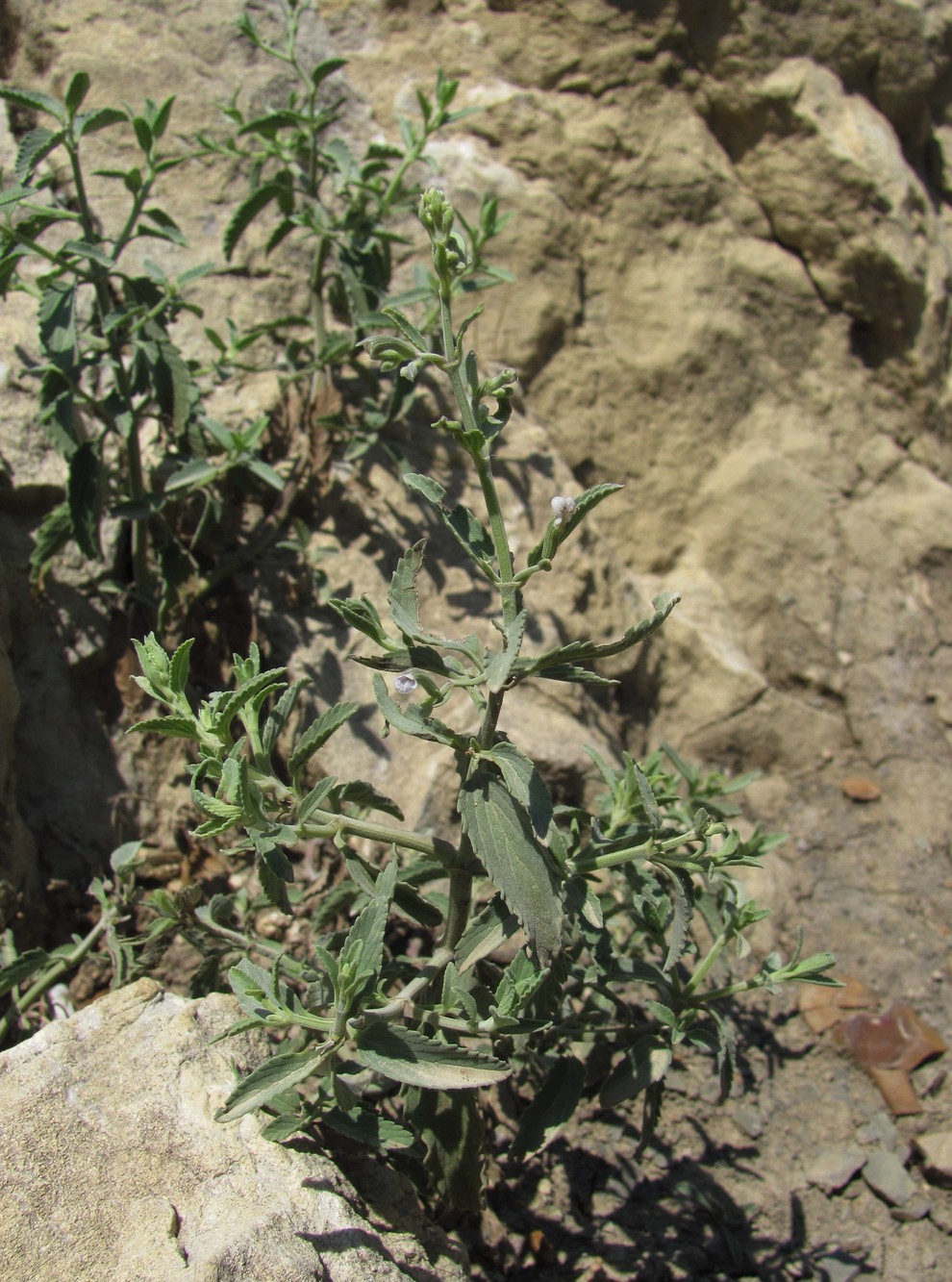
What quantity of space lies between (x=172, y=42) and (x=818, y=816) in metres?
3.66

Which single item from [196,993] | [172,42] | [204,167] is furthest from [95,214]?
[196,993]

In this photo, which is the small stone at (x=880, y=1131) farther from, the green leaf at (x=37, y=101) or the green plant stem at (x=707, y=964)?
the green leaf at (x=37, y=101)

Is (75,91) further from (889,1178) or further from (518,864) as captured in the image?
(889,1178)

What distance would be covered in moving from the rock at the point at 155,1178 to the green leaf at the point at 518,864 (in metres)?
0.63

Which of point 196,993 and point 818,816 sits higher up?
point 196,993

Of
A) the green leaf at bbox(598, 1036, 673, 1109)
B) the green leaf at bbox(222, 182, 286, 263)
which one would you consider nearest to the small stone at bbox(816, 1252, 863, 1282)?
the green leaf at bbox(598, 1036, 673, 1109)

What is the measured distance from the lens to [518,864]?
1.89 m

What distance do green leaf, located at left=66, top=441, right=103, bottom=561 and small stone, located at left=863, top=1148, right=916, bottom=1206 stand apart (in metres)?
2.60

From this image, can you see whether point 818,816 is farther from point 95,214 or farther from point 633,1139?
point 95,214

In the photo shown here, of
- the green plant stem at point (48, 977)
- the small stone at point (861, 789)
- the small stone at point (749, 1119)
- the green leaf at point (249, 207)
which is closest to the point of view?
the green plant stem at point (48, 977)

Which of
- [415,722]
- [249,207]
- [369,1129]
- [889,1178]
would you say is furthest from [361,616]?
[889,1178]

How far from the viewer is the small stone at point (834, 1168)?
275 centimetres

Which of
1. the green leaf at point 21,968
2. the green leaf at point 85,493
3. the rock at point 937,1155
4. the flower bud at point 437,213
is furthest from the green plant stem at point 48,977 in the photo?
the rock at point 937,1155

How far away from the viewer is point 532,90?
14.2ft
